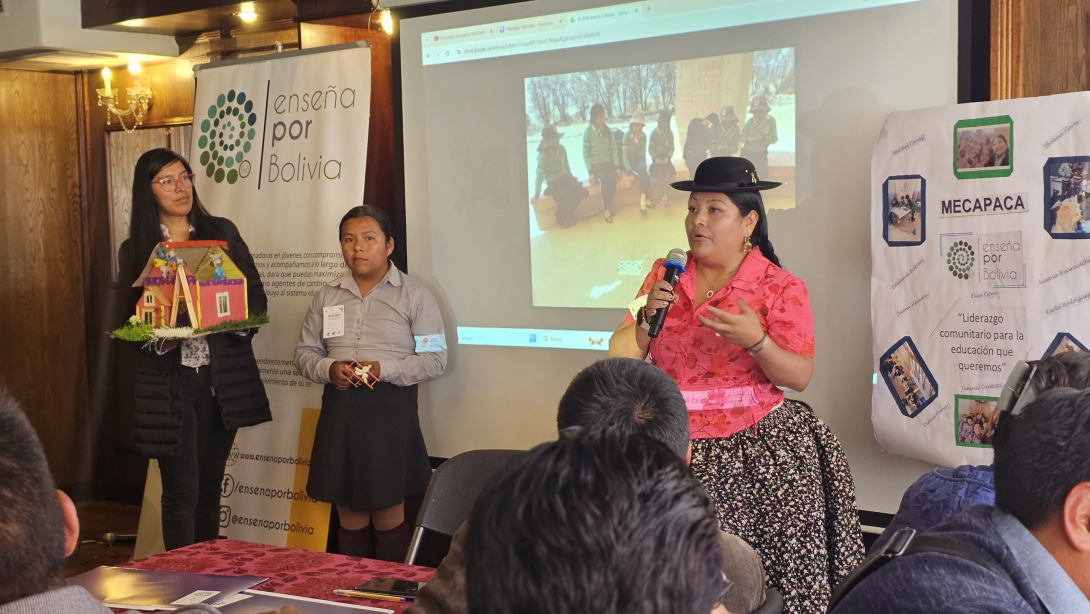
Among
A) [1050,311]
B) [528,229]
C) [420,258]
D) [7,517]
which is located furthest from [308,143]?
[7,517]

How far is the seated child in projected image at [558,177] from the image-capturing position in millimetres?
3699

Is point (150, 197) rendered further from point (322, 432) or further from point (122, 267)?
point (322, 432)

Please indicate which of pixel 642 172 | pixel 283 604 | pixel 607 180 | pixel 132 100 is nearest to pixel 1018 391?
pixel 283 604

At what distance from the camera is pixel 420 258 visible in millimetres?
4062

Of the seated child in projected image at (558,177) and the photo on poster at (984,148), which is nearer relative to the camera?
the photo on poster at (984,148)

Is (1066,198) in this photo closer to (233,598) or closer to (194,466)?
(233,598)

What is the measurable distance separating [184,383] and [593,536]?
312 cm

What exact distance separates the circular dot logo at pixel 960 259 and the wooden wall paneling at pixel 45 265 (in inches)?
196

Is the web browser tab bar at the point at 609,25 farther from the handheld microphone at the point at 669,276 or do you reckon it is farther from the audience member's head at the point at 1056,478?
the audience member's head at the point at 1056,478

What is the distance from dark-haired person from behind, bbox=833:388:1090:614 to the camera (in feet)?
3.27

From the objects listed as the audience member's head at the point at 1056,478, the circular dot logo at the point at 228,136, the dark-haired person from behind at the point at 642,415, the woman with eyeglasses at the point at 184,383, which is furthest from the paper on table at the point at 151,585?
the circular dot logo at the point at 228,136

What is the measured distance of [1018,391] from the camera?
155 cm

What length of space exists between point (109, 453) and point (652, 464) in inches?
225

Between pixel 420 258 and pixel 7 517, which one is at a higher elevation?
pixel 420 258
